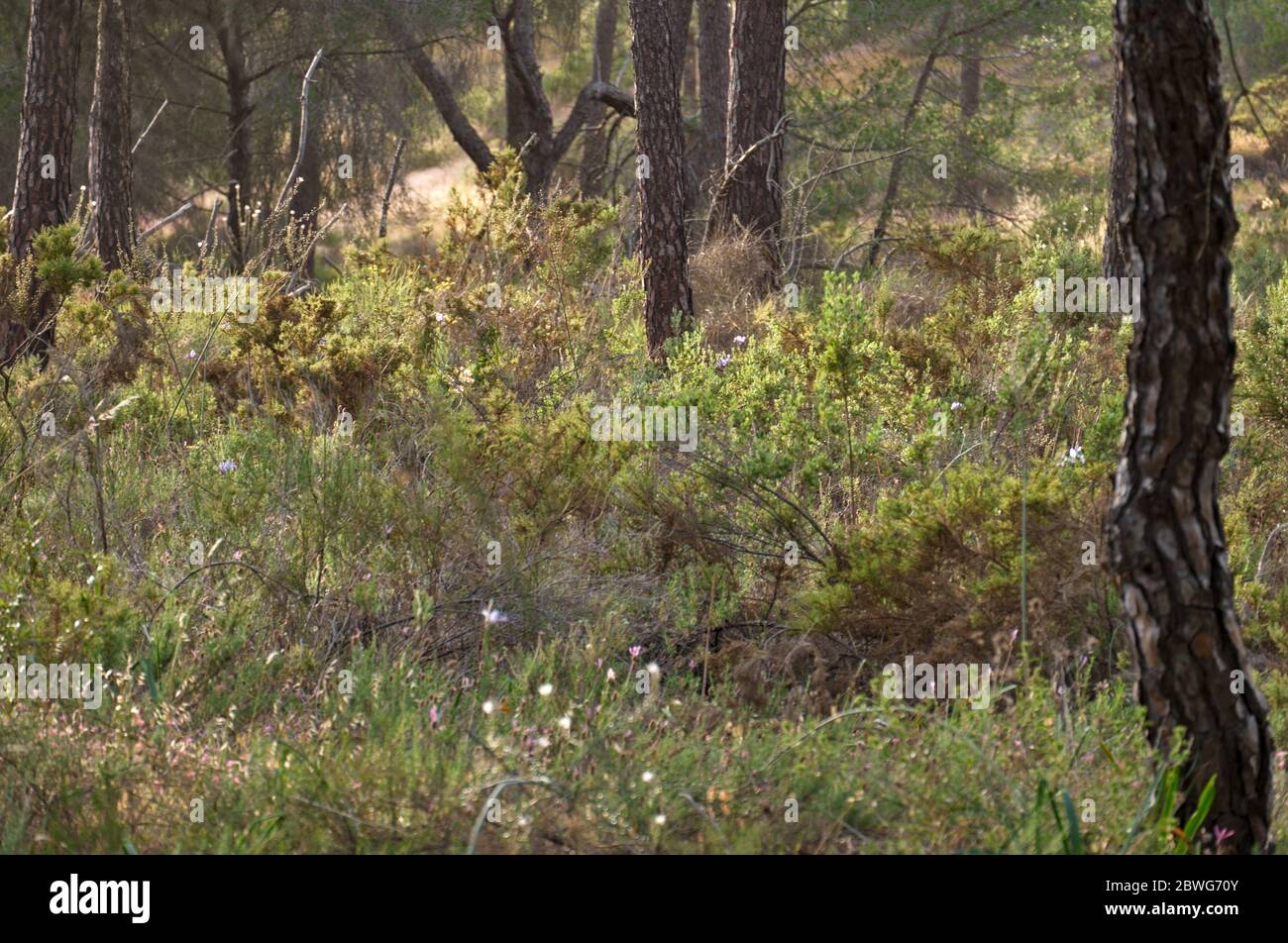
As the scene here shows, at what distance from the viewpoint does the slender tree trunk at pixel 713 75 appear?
11922mm

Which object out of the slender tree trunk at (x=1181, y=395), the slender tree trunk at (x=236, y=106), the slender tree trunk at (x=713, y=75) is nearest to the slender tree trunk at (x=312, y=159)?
the slender tree trunk at (x=236, y=106)

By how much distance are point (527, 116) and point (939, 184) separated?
15.2ft

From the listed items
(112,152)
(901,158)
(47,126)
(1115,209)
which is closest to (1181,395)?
(1115,209)

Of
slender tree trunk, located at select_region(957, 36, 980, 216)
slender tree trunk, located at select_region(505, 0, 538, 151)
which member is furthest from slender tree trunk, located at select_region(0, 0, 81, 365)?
slender tree trunk, located at select_region(957, 36, 980, 216)

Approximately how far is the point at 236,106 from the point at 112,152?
5.14 m

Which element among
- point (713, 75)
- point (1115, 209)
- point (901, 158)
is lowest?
point (1115, 209)

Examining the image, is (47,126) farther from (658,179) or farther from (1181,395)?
(1181,395)

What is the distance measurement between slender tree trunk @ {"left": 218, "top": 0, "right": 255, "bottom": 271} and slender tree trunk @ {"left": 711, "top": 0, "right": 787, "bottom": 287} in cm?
586

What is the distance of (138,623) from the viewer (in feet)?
Result: 12.0

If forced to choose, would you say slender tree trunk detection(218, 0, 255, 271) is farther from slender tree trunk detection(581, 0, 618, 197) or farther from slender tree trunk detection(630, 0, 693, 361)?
slender tree trunk detection(630, 0, 693, 361)

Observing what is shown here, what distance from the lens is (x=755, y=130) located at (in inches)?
379

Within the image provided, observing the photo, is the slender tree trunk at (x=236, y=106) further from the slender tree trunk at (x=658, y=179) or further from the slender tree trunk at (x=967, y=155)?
the slender tree trunk at (x=967, y=155)

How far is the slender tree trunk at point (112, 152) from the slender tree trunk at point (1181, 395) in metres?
7.68
